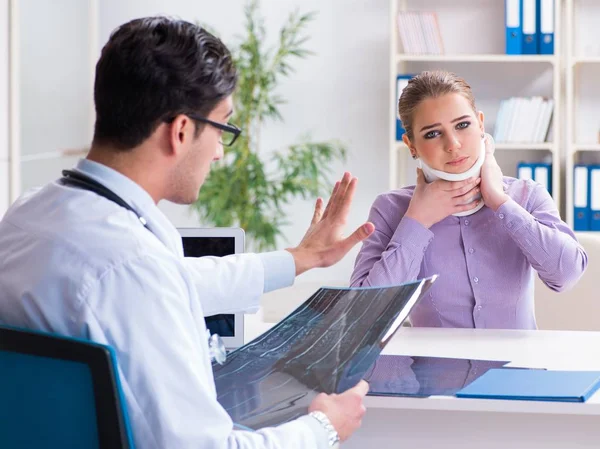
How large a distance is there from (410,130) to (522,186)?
0.31 m

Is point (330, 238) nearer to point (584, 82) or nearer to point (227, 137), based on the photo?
point (227, 137)

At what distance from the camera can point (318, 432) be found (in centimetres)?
106

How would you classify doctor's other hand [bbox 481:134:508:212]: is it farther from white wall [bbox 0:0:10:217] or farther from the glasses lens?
white wall [bbox 0:0:10:217]

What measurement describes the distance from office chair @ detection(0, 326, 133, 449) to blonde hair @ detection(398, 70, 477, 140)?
1.30 m

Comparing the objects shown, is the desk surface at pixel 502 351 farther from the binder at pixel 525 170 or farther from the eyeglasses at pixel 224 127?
the binder at pixel 525 170

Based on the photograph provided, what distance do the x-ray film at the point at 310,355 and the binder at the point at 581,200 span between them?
2.92 m

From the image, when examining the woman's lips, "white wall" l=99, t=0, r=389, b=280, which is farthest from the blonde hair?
"white wall" l=99, t=0, r=389, b=280

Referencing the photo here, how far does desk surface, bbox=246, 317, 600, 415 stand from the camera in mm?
1342

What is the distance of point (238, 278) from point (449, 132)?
74 cm

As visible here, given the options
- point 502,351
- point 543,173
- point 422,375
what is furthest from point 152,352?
point 543,173

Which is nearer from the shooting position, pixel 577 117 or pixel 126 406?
pixel 126 406

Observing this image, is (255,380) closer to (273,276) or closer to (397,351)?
(273,276)

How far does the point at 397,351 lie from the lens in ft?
5.67

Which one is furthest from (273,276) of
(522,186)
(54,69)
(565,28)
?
(565,28)
